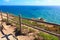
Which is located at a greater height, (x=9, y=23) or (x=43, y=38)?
(x=43, y=38)

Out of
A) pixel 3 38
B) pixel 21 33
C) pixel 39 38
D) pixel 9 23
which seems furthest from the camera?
pixel 9 23

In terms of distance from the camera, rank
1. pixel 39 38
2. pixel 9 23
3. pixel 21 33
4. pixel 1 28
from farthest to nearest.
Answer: pixel 9 23, pixel 1 28, pixel 21 33, pixel 39 38

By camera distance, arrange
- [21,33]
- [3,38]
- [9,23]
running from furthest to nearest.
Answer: [9,23], [21,33], [3,38]

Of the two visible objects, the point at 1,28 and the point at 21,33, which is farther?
the point at 1,28

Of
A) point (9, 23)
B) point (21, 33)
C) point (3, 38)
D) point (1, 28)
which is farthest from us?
point (9, 23)

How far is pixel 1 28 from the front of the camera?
46.6 feet

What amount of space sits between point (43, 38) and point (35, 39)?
23.9 inches

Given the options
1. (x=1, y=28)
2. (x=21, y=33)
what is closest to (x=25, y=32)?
(x=21, y=33)

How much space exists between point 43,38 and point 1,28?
5498 mm

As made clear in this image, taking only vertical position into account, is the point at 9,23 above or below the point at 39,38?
below

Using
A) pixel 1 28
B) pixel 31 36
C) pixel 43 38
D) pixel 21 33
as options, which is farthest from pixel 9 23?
pixel 43 38

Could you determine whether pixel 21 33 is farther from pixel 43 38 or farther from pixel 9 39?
pixel 43 38

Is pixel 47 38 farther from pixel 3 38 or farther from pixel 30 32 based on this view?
pixel 3 38

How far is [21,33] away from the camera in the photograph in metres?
12.2
